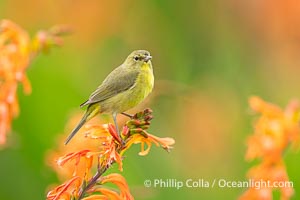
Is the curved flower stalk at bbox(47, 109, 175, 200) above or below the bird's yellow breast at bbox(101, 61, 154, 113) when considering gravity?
below

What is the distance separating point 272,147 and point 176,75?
179cm

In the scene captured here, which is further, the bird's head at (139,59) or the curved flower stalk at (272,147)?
the bird's head at (139,59)

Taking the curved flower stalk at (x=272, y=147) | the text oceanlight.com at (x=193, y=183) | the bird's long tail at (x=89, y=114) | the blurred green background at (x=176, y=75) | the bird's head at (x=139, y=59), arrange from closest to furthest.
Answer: the curved flower stalk at (x=272, y=147) < the bird's long tail at (x=89, y=114) < the bird's head at (x=139, y=59) < the text oceanlight.com at (x=193, y=183) < the blurred green background at (x=176, y=75)

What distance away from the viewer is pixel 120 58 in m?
3.92

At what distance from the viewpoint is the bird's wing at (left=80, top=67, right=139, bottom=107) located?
2213 mm

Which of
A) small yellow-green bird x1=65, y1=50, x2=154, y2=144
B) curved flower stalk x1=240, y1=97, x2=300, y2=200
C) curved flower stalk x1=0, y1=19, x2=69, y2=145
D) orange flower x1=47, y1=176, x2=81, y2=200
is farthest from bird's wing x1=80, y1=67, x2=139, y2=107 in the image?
orange flower x1=47, y1=176, x2=81, y2=200

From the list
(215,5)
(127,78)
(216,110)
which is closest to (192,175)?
(216,110)

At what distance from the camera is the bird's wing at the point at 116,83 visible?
2.21 metres

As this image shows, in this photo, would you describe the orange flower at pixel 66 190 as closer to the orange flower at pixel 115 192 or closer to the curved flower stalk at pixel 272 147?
the orange flower at pixel 115 192

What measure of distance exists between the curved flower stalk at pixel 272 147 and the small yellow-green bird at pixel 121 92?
0.35 m

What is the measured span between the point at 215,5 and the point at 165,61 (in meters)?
0.45

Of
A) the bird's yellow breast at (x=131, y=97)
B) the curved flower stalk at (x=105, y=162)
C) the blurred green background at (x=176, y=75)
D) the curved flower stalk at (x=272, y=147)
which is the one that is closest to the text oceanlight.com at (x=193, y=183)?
the blurred green background at (x=176, y=75)

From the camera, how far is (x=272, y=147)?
1.92m

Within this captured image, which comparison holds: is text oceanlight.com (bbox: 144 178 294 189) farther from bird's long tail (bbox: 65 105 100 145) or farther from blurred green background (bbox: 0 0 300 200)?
bird's long tail (bbox: 65 105 100 145)
